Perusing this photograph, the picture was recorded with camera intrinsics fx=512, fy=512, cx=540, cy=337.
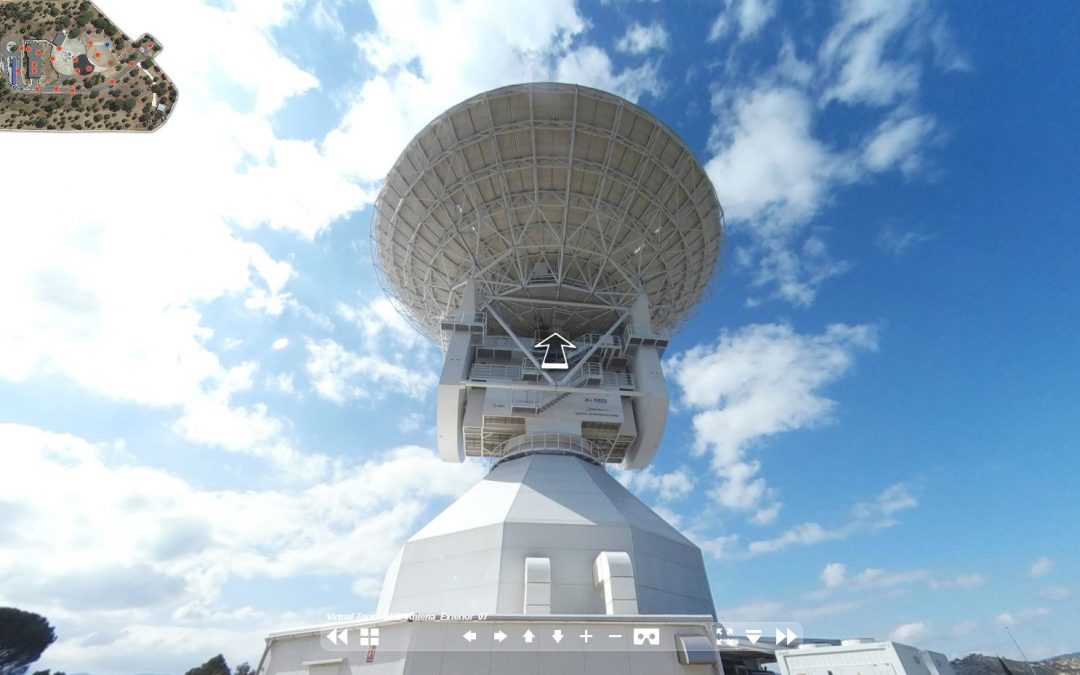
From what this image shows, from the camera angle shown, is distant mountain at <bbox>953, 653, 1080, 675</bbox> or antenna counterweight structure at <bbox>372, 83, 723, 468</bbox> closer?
distant mountain at <bbox>953, 653, 1080, 675</bbox>

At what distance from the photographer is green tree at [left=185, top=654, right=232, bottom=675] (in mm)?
50125

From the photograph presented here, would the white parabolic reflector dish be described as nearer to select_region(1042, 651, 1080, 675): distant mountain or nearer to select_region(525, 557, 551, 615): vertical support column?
select_region(525, 557, 551, 615): vertical support column

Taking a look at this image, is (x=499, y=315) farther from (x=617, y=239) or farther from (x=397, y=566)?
(x=397, y=566)

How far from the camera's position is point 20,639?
148 feet

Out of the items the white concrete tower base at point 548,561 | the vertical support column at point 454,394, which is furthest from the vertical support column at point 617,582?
the vertical support column at point 454,394

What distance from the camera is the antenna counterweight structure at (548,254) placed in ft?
69.4

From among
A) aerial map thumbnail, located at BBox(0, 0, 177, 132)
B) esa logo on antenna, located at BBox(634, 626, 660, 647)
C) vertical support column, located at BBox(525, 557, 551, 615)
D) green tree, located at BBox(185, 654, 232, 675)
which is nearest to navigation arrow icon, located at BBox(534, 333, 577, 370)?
vertical support column, located at BBox(525, 557, 551, 615)

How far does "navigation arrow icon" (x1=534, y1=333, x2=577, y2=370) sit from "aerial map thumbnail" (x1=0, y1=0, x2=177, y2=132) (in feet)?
50.3

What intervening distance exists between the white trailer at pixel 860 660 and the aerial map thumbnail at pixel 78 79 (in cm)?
2209

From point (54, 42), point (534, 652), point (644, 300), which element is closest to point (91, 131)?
point (54, 42)

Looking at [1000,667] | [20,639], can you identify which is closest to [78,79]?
[1000,667]

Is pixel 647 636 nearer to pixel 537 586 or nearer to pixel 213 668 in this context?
pixel 537 586

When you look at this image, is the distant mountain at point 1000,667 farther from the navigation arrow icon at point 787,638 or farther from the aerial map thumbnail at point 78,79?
the aerial map thumbnail at point 78,79

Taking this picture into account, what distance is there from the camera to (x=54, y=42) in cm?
1470
